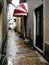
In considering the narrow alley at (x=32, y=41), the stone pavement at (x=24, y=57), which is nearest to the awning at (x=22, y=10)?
the narrow alley at (x=32, y=41)

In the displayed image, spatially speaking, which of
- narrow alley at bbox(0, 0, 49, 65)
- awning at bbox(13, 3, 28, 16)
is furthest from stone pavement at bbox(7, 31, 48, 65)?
awning at bbox(13, 3, 28, 16)

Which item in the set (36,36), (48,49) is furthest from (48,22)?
(36,36)

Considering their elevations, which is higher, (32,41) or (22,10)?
(22,10)

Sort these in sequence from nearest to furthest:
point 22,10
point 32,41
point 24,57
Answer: point 24,57
point 32,41
point 22,10

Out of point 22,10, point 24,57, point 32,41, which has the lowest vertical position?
point 24,57

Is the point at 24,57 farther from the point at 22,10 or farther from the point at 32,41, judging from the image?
the point at 22,10

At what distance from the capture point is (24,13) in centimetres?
1634

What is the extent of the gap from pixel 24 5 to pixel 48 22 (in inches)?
331

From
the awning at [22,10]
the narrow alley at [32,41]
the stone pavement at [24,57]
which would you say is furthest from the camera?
the awning at [22,10]

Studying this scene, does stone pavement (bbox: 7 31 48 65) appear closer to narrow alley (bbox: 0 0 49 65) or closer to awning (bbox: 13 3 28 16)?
narrow alley (bbox: 0 0 49 65)

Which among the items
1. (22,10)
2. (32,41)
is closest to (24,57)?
(32,41)

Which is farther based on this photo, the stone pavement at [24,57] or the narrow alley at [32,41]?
the narrow alley at [32,41]

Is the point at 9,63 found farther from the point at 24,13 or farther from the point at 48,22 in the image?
the point at 24,13

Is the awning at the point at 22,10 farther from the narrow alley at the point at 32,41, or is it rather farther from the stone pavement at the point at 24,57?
the stone pavement at the point at 24,57
